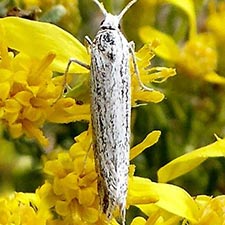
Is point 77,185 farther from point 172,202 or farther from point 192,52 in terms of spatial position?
point 192,52

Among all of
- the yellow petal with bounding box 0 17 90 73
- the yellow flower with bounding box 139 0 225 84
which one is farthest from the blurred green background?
the yellow petal with bounding box 0 17 90 73

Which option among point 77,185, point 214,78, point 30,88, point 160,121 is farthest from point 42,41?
point 214,78

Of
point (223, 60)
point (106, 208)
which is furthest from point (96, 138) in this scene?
point (223, 60)

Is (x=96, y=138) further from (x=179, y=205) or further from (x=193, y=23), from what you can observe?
(x=193, y=23)

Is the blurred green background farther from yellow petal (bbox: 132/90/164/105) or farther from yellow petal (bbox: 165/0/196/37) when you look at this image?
yellow petal (bbox: 132/90/164/105)

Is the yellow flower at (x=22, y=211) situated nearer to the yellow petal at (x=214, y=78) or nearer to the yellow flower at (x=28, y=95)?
the yellow flower at (x=28, y=95)
